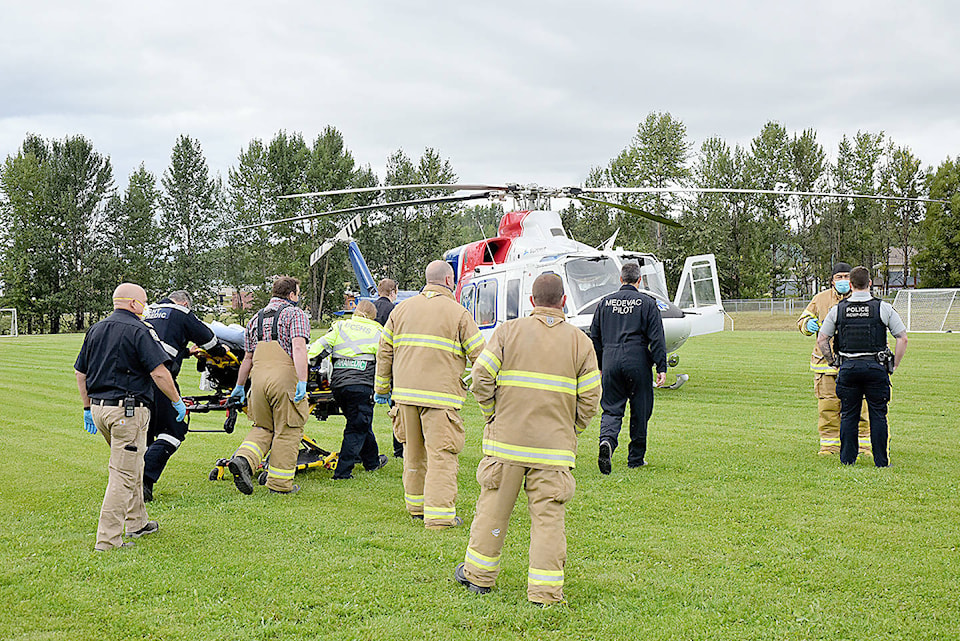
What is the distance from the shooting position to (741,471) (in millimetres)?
7344

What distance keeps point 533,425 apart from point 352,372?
330 cm

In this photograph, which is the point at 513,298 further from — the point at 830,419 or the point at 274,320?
the point at 274,320

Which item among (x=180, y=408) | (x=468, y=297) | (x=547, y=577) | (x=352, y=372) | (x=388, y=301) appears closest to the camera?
(x=547, y=577)

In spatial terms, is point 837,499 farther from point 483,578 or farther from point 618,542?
point 483,578

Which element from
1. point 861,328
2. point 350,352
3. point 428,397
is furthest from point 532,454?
point 861,328

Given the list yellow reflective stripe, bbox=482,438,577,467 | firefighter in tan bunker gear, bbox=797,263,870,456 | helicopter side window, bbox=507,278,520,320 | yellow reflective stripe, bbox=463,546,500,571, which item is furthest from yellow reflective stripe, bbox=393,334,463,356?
helicopter side window, bbox=507,278,520,320

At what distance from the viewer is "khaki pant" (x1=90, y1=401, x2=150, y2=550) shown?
5.25 metres

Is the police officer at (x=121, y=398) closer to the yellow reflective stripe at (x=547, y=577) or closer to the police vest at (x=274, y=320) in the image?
the police vest at (x=274, y=320)

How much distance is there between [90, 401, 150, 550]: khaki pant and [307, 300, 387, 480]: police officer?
1985mm

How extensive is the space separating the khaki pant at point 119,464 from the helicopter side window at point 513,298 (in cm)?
831

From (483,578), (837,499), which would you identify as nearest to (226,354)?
(483,578)

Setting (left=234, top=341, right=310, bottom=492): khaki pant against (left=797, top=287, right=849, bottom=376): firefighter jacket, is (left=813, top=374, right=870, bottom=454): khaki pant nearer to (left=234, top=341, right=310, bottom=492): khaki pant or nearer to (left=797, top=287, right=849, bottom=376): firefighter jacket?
(left=797, top=287, right=849, bottom=376): firefighter jacket

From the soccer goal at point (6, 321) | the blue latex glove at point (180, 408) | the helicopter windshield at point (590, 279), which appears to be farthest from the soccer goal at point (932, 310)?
the soccer goal at point (6, 321)

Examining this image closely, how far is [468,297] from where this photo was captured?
14.5 meters
